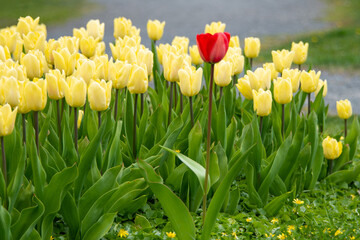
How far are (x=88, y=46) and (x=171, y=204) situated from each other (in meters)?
1.67

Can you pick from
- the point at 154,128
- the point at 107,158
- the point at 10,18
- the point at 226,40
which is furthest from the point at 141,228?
the point at 10,18

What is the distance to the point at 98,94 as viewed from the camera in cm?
279

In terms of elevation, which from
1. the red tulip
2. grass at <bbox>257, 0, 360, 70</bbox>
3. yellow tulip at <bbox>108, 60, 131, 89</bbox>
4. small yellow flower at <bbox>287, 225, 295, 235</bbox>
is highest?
the red tulip

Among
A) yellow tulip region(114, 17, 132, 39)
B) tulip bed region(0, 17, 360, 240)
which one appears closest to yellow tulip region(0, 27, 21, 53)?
tulip bed region(0, 17, 360, 240)

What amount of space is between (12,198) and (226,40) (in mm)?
1156

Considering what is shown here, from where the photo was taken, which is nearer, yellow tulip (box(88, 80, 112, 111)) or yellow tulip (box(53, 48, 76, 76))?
yellow tulip (box(88, 80, 112, 111))

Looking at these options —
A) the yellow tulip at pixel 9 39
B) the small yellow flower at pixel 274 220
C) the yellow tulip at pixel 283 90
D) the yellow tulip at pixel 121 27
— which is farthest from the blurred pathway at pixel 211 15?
the small yellow flower at pixel 274 220

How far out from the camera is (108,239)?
117 inches

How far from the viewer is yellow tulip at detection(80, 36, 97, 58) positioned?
3.89m

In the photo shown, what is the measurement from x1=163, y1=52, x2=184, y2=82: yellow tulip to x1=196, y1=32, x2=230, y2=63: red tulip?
0.85m

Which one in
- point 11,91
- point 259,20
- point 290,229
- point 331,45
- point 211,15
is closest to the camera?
point 11,91

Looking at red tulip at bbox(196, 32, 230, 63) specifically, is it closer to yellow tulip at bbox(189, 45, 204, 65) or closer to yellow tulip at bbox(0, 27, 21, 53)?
yellow tulip at bbox(189, 45, 204, 65)

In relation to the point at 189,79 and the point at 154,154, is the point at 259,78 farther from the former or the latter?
the point at 154,154

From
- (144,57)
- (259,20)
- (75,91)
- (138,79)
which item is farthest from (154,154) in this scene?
(259,20)
